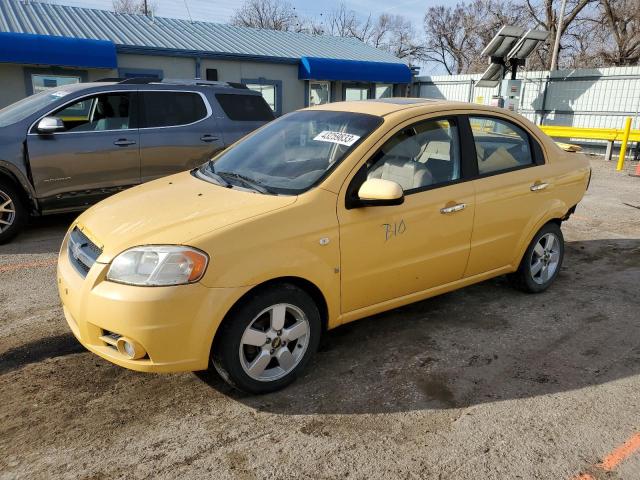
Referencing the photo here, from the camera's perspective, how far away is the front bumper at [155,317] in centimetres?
266

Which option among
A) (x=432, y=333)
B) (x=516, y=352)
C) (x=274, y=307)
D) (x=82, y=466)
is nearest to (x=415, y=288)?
(x=432, y=333)

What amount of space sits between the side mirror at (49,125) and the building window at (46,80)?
10.2 meters

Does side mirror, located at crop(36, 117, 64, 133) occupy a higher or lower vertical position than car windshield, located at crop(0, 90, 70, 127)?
lower

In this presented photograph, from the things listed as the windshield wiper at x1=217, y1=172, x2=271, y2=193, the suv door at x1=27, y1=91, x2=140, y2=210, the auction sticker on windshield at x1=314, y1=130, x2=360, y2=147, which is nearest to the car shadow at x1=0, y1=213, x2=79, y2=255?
the suv door at x1=27, y1=91, x2=140, y2=210

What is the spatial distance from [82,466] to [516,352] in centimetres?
282

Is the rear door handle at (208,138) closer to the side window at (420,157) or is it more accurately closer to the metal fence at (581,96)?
the side window at (420,157)

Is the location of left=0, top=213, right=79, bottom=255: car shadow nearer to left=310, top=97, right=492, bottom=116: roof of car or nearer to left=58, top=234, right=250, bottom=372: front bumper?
left=58, top=234, right=250, bottom=372: front bumper

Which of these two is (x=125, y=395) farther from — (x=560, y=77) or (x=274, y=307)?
(x=560, y=77)

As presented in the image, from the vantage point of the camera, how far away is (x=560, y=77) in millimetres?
17312

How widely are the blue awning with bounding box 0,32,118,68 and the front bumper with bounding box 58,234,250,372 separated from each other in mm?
13630

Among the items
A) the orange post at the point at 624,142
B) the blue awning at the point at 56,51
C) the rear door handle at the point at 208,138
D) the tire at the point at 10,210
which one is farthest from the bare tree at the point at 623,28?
the tire at the point at 10,210

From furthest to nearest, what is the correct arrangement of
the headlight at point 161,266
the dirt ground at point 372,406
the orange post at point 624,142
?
the orange post at point 624,142 → the headlight at point 161,266 → the dirt ground at point 372,406

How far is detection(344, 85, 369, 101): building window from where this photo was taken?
67.2 feet

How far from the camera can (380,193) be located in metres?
3.11
